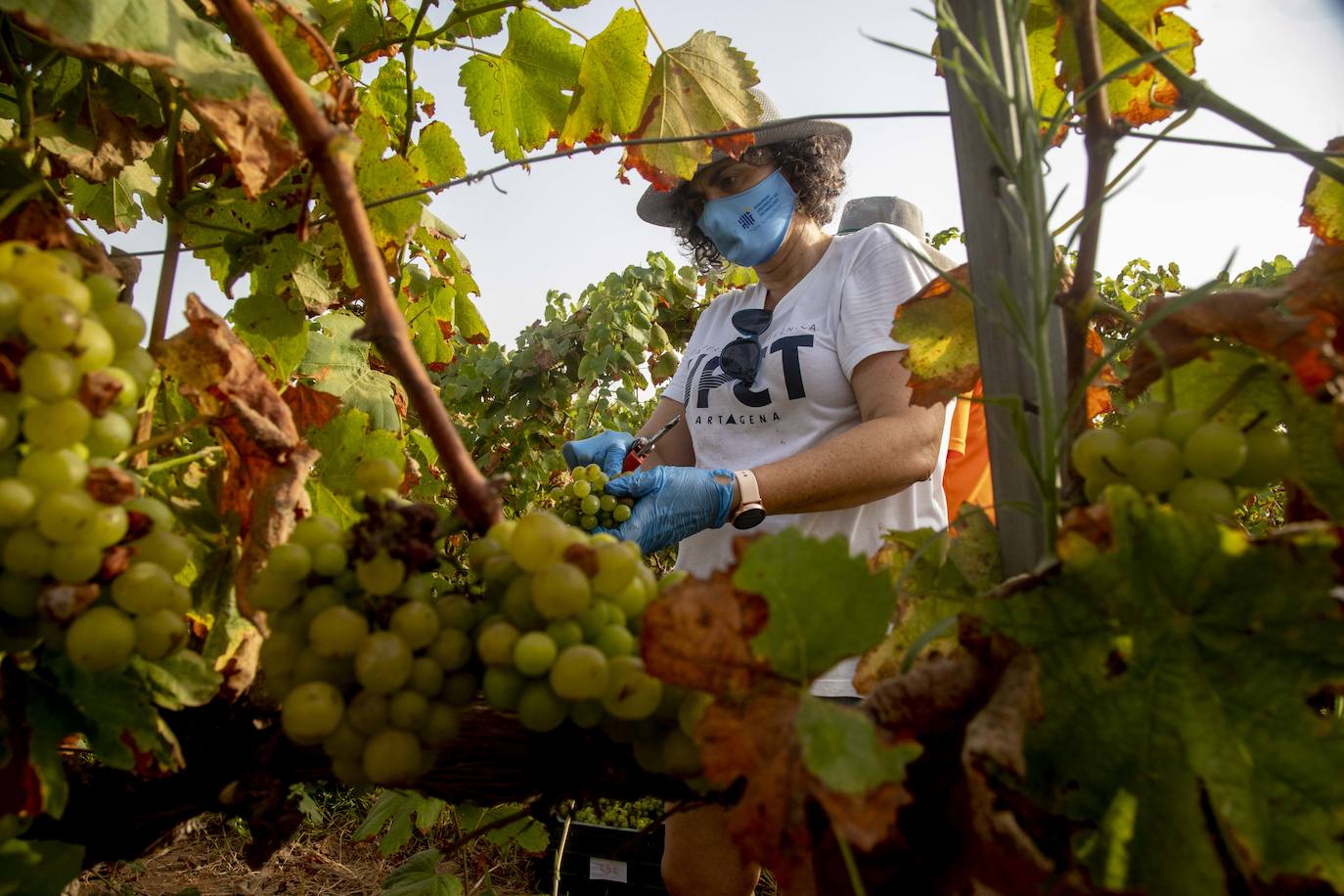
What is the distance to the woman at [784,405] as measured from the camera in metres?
2.33

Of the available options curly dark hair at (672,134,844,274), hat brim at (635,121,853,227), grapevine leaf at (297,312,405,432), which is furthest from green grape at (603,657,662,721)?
curly dark hair at (672,134,844,274)

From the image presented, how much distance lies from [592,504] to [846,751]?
1936 millimetres

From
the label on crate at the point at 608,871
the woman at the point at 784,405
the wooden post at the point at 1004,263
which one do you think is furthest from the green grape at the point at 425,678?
the label on crate at the point at 608,871

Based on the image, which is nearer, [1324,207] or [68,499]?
[68,499]

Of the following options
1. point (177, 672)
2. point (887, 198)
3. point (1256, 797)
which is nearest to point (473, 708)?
point (177, 672)

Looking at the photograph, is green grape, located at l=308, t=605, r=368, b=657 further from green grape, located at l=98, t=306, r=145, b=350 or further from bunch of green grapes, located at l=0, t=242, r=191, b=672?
green grape, located at l=98, t=306, r=145, b=350

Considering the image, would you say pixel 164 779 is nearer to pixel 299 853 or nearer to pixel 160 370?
pixel 160 370

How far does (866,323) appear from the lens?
93.4 inches

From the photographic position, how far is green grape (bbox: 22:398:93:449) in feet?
2.06

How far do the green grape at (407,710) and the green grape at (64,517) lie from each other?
0.25m

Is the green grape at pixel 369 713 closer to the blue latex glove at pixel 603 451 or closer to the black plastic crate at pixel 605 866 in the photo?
the blue latex glove at pixel 603 451

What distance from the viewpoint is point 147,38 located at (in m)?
0.76

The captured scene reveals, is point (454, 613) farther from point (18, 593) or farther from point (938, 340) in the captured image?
point (938, 340)

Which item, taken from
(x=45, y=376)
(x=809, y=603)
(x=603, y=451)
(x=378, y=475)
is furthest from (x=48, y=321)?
(x=603, y=451)
